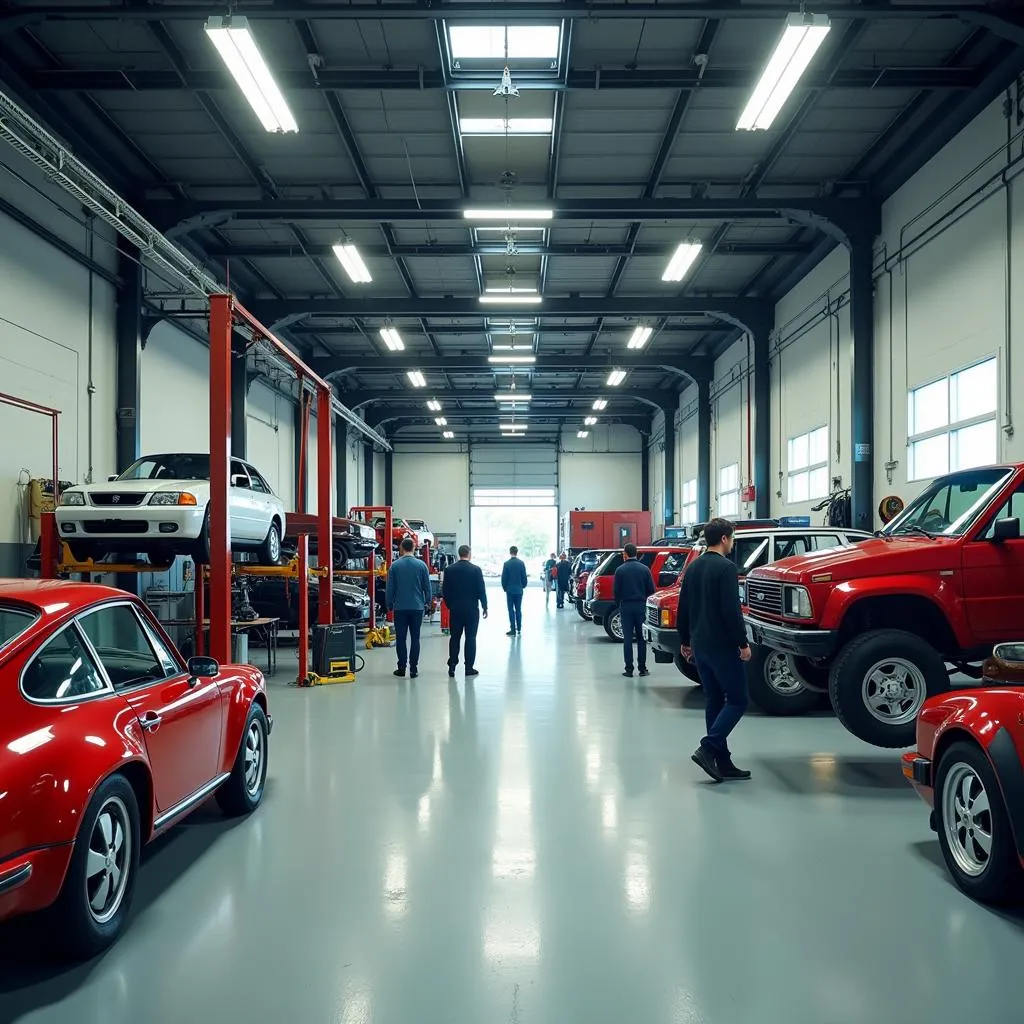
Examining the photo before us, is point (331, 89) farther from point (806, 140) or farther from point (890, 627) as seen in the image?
point (890, 627)

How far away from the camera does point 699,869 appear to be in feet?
12.7

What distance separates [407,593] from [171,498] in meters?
3.27

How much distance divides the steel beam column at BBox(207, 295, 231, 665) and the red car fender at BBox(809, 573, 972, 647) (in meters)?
4.63

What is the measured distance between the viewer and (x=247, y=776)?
15.6ft

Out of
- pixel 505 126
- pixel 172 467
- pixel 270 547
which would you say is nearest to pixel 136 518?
pixel 172 467

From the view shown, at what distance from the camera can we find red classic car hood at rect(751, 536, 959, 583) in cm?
554

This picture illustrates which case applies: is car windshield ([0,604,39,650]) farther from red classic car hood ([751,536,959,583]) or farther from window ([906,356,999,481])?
window ([906,356,999,481])

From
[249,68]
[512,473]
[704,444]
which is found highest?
[249,68]

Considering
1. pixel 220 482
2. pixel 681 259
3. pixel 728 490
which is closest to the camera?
pixel 220 482

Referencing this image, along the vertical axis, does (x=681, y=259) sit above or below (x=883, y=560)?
above

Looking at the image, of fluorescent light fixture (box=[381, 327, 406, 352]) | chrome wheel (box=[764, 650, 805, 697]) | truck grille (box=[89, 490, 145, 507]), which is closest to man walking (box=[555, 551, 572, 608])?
fluorescent light fixture (box=[381, 327, 406, 352])

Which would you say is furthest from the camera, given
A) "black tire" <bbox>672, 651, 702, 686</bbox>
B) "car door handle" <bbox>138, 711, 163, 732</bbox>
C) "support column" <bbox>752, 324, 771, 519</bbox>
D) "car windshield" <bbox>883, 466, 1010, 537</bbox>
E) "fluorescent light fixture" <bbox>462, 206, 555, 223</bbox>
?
"support column" <bbox>752, 324, 771, 519</bbox>

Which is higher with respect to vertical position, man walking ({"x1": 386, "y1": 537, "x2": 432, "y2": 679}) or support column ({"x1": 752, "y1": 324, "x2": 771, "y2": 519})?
support column ({"x1": 752, "y1": 324, "x2": 771, "y2": 519})

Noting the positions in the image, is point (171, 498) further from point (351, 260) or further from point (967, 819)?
point (351, 260)
